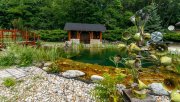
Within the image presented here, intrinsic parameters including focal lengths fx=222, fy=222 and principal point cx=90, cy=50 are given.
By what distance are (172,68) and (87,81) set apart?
154 inches

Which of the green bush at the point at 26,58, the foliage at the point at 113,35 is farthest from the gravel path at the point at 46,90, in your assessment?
the foliage at the point at 113,35

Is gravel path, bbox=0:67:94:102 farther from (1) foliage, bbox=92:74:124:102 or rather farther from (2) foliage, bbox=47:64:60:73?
(1) foliage, bbox=92:74:124:102

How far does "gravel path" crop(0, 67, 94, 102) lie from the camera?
4.59m

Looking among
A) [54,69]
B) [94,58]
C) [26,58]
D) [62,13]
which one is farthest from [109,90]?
[62,13]

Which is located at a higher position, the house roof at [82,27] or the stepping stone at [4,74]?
the house roof at [82,27]

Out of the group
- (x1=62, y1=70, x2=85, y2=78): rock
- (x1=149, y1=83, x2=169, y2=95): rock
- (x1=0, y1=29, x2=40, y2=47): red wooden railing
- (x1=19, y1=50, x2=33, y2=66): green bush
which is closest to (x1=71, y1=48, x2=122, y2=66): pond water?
(x1=62, y1=70, x2=85, y2=78): rock

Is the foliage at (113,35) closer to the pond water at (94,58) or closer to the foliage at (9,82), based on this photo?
the pond water at (94,58)

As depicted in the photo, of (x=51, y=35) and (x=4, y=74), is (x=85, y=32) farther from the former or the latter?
(x=4, y=74)

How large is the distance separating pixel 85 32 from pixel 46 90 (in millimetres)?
20120

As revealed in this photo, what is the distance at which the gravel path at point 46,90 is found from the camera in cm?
459

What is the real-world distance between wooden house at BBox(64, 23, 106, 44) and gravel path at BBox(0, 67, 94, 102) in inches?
683

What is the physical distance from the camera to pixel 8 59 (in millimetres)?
8094

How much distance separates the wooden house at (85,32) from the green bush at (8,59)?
49.1 feet

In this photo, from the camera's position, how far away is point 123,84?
206 inches
